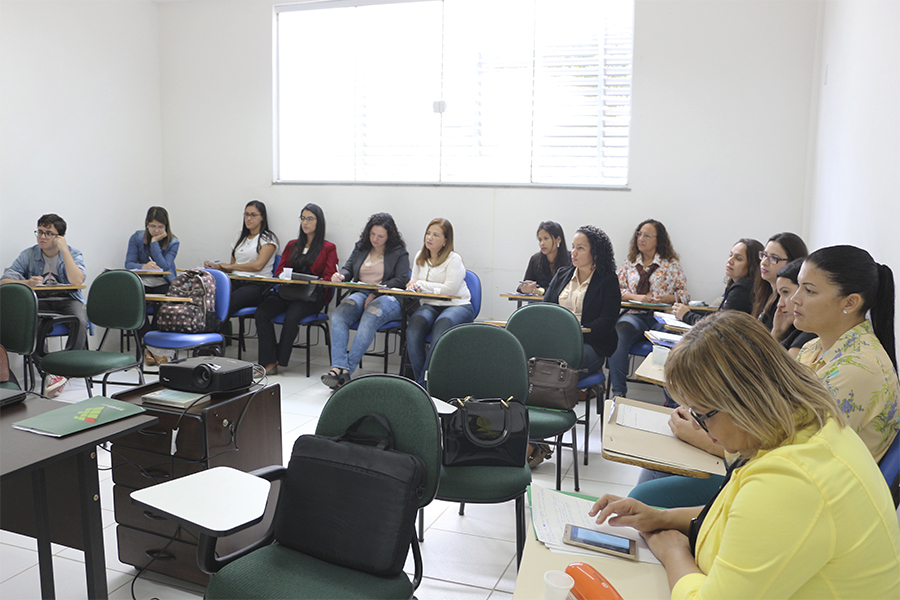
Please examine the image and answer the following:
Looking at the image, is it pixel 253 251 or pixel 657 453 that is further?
pixel 253 251

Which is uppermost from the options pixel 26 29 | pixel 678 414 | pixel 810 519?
pixel 26 29

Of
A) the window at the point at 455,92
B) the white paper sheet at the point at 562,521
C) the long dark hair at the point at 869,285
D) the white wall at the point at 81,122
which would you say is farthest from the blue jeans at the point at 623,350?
the white wall at the point at 81,122

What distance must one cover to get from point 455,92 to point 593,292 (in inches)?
108

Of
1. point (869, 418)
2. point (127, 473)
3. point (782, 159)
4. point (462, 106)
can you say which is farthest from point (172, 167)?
point (869, 418)

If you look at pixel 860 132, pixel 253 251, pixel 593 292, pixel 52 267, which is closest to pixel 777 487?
pixel 860 132

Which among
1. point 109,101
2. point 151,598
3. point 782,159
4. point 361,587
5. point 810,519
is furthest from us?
point 109,101

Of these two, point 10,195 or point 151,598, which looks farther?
point 10,195

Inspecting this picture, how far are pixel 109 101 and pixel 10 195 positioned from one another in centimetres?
146

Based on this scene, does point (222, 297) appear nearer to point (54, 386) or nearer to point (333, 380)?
point (333, 380)

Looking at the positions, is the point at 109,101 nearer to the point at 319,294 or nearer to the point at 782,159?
the point at 319,294

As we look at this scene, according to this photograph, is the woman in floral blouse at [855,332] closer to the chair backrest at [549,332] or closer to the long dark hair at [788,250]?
the long dark hair at [788,250]

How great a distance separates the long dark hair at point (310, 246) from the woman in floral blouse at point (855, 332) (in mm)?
4702

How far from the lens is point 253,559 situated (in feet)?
5.38

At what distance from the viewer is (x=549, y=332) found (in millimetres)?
3271
